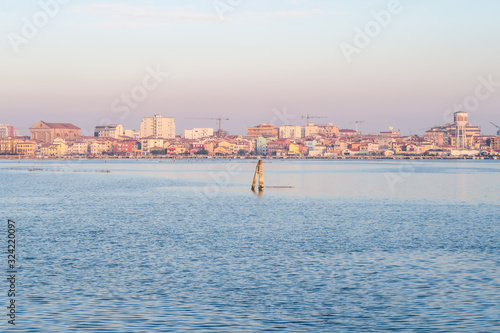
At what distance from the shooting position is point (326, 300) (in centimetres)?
1745

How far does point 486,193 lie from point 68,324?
5552 centimetres

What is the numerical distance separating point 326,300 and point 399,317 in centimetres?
224

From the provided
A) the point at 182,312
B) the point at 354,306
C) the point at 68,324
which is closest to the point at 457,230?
the point at 354,306

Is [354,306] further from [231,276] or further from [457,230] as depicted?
[457,230]

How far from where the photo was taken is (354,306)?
55.3 ft

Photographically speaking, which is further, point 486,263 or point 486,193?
point 486,193

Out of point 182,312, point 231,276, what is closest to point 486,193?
point 231,276

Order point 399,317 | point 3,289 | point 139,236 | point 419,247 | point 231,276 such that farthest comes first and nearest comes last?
1. point 139,236
2. point 419,247
3. point 231,276
4. point 3,289
5. point 399,317

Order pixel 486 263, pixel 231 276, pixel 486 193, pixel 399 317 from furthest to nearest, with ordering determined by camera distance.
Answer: pixel 486 193
pixel 486 263
pixel 231 276
pixel 399 317

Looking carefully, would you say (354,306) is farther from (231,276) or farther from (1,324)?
(1,324)

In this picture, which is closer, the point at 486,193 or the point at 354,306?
the point at 354,306

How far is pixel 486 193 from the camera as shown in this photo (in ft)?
209

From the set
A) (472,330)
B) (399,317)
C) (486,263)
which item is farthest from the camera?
(486,263)

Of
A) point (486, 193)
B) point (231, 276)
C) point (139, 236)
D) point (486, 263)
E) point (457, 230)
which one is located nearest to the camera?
point (231, 276)
